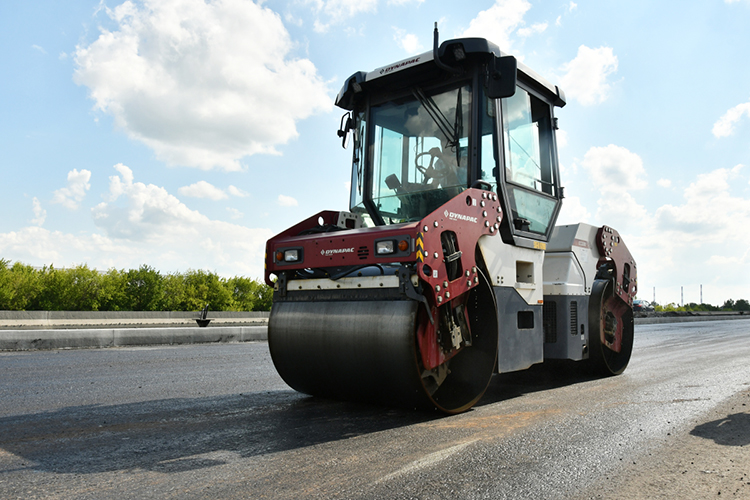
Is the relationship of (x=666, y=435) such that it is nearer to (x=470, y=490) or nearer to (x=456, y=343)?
(x=456, y=343)

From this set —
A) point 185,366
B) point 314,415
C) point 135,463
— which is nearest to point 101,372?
point 185,366

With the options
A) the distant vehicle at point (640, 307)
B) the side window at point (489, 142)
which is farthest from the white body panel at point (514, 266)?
the distant vehicle at point (640, 307)

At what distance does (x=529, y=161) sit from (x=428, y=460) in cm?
403

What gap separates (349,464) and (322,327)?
1.71 metres

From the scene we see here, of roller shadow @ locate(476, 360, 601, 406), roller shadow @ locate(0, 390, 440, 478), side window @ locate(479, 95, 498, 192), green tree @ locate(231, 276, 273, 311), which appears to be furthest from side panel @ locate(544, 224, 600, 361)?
green tree @ locate(231, 276, 273, 311)

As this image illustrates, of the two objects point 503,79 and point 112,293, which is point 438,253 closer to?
point 503,79

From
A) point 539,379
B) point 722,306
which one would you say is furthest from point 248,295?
point 539,379

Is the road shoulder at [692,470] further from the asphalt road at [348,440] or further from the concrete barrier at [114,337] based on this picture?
the concrete barrier at [114,337]

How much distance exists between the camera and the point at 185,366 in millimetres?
9156

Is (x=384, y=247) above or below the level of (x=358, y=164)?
below

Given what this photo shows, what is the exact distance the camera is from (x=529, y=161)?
21.8 ft

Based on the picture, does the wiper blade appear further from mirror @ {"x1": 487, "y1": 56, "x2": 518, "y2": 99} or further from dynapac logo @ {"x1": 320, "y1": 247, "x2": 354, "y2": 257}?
dynapac logo @ {"x1": 320, "y1": 247, "x2": 354, "y2": 257}

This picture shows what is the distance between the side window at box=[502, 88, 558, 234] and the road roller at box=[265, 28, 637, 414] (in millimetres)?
24

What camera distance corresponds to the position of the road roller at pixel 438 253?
15.8 ft
